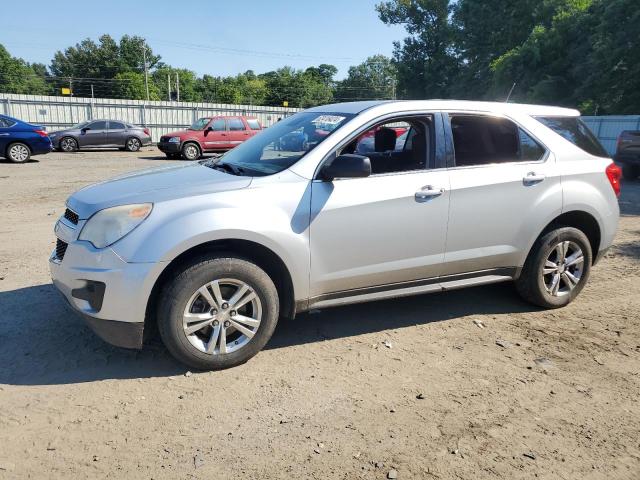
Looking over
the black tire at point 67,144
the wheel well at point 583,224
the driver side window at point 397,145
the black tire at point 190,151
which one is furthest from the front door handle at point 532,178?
the black tire at point 67,144

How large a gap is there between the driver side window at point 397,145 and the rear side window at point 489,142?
24cm

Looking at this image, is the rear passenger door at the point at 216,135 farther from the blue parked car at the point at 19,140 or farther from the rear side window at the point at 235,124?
the blue parked car at the point at 19,140

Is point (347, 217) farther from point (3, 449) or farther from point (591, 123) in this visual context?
point (591, 123)

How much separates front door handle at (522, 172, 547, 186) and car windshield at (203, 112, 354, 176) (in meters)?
1.56

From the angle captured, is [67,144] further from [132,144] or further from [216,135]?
[216,135]

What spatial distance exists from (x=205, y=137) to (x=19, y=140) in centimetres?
616

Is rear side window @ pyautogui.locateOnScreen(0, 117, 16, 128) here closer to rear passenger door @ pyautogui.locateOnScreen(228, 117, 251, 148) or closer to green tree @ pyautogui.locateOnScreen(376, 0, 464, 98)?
rear passenger door @ pyautogui.locateOnScreen(228, 117, 251, 148)

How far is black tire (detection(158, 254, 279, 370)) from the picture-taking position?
3.32 metres

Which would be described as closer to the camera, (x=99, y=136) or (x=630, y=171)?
(x=630, y=171)

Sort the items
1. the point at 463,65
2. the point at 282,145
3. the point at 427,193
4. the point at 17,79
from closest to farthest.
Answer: the point at 427,193
the point at 282,145
the point at 463,65
the point at 17,79

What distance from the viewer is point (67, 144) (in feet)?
74.3

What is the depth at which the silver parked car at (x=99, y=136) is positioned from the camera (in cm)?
2259

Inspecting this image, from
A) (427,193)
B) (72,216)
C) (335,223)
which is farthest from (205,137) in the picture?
(335,223)

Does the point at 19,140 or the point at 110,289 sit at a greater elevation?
the point at 19,140
